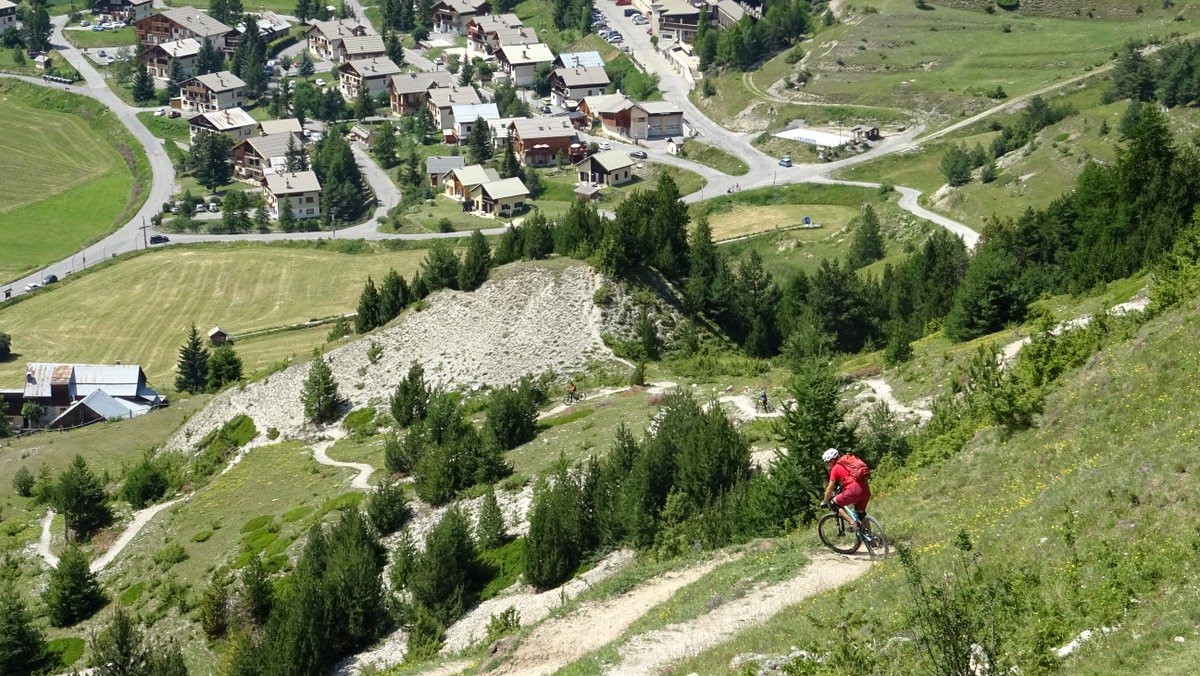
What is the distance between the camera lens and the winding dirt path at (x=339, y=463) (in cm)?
6003

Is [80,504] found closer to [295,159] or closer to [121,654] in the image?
[121,654]

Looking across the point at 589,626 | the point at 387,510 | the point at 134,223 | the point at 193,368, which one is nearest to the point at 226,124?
the point at 134,223

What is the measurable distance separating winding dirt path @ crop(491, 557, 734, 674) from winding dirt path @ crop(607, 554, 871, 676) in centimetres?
232

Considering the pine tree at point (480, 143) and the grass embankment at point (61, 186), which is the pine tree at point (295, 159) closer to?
the grass embankment at point (61, 186)

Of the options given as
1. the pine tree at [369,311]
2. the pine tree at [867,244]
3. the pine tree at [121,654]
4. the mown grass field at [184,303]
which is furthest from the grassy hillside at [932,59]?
the pine tree at [121,654]

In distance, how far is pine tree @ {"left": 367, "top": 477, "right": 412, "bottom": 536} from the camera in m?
52.5

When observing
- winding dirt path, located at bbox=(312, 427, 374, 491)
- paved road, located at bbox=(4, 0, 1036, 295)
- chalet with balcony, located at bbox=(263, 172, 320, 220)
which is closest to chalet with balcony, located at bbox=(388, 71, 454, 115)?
paved road, located at bbox=(4, 0, 1036, 295)

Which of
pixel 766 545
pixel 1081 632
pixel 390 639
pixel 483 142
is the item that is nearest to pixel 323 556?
pixel 390 639

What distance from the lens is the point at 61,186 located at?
17300 centimetres

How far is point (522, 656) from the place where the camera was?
3212 centimetres

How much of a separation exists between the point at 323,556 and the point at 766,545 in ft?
72.1

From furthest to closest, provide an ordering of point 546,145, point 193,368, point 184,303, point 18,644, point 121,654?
point 546,145 → point 184,303 → point 193,368 → point 18,644 → point 121,654

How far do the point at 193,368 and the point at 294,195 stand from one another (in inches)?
2419

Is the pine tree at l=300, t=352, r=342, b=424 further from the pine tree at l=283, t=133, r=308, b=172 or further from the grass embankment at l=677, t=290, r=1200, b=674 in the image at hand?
the pine tree at l=283, t=133, r=308, b=172
